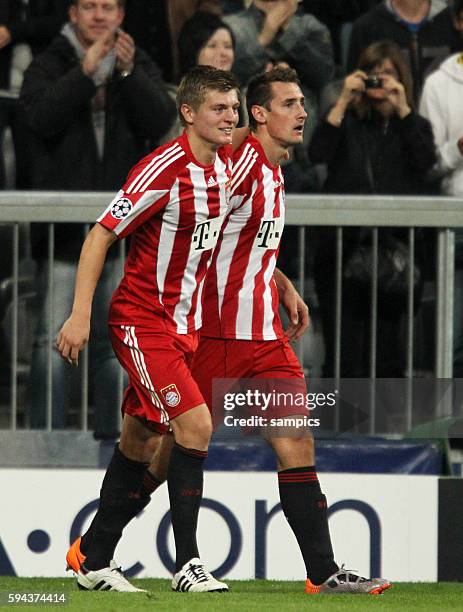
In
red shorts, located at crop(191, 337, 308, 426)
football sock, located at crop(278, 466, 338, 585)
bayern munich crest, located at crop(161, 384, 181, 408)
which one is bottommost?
football sock, located at crop(278, 466, 338, 585)

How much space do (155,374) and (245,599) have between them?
0.92 meters

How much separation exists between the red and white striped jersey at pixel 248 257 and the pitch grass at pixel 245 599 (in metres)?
1.13

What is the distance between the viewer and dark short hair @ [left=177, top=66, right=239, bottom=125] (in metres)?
5.62

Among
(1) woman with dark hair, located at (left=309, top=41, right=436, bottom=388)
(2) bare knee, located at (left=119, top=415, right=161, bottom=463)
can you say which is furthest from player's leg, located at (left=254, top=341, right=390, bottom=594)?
(1) woman with dark hair, located at (left=309, top=41, right=436, bottom=388)

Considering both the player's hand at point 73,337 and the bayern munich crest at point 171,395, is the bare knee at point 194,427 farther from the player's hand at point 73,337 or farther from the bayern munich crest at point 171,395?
the player's hand at point 73,337

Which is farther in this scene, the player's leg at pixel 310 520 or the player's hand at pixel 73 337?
the player's leg at pixel 310 520

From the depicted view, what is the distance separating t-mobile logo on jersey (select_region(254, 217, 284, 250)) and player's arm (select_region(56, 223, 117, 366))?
82 cm

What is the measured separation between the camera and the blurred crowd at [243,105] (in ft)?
24.5

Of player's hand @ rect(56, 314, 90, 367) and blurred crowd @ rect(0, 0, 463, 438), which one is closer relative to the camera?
player's hand @ rect(56, 314, 90, 367)

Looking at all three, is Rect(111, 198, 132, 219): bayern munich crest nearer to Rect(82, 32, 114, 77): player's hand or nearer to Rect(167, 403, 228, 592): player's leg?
Rect(167, 403, 228, 592): player's leg

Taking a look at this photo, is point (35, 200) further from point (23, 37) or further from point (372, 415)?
point (372, 415)

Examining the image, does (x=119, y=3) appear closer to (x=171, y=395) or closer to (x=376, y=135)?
(x=376, y=135)

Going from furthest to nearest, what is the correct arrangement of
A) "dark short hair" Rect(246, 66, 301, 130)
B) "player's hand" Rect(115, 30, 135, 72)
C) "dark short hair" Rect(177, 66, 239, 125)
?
"player's hand" Rect(115, 30, 135, 72) < "dark short hair" Rect(246, 66, 301, 130) < "dark short hair" Rect(177, 66, 239, 125)

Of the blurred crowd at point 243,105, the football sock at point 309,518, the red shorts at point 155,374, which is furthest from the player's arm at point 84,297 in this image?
the blurred crowd at point 243,105
